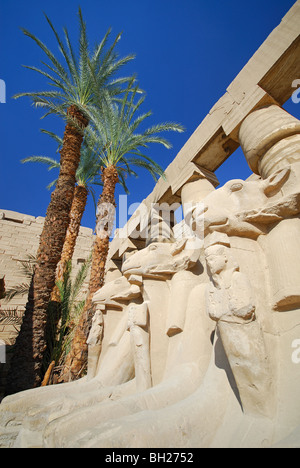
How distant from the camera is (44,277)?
20.4 feet

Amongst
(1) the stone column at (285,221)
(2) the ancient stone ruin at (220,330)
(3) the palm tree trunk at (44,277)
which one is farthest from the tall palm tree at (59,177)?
(1) the stone column at (285,221)

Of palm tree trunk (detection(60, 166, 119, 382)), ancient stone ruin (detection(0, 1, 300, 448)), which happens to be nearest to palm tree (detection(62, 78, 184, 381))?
palm tree trunk (detection(60, 166, 119, 382))

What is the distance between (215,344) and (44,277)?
16.7ft

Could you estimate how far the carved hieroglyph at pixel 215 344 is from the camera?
1.50 metres

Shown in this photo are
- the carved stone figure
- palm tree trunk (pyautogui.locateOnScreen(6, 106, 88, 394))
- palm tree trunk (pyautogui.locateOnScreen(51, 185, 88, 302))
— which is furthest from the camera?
palm tree trunk (pyautogui.locateOnScreen(51, 185, 88, 302))

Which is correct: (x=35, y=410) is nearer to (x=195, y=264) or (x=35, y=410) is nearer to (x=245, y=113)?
(x=195, y=264)

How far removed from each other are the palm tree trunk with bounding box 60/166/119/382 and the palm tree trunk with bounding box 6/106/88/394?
2.11ft

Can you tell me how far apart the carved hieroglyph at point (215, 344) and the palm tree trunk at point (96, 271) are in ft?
9.17

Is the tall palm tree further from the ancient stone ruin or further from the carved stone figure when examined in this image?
the carved stone figure

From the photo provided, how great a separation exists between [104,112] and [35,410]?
7515 millimetres

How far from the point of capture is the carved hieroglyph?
1498 millimetres

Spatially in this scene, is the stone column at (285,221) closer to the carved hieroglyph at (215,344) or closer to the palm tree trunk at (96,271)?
the carved hieroglyph at (215,344)

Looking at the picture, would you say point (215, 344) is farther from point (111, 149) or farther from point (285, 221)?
point (111, 149)

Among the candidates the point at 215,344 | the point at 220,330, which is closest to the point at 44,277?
the point at 215,344
